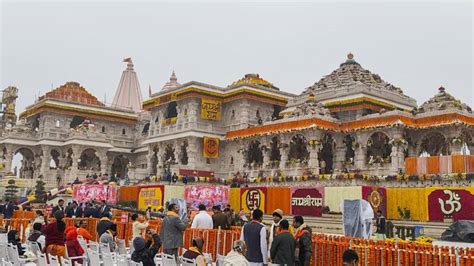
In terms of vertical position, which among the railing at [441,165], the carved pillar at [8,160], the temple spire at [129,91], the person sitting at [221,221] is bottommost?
the person sitting at [221,221]

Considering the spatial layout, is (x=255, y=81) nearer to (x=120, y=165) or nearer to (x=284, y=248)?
(x=120, y=165)

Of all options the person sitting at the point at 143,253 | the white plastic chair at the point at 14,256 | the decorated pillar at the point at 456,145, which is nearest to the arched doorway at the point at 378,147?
the decorated pillar at the point at 456,145

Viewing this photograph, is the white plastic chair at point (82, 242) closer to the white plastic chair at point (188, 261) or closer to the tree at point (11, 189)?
the white plastic chair at point (188, 261)

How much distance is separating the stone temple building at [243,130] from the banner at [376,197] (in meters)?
7.93

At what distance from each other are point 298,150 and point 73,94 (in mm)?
30787

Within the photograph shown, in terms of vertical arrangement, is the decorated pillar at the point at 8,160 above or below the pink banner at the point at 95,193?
above

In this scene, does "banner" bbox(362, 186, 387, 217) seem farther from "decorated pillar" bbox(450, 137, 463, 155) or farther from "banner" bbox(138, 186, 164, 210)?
"banner" bbox(138, 186, 164, 210)

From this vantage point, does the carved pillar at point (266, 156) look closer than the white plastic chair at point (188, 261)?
No

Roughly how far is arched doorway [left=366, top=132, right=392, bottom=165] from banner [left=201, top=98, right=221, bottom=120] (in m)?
14.7

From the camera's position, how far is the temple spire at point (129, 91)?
66.7 m

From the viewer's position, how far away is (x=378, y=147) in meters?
34.4

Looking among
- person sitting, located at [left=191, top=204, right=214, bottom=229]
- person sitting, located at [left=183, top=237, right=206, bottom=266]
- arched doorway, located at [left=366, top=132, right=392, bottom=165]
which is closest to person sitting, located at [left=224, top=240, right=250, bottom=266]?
person sitting, located at [left=183, top=237, right=206, bottom=266]

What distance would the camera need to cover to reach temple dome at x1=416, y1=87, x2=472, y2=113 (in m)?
30.5

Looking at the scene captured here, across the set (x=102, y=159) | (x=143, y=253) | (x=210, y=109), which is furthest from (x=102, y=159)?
(x=143, y=253)
